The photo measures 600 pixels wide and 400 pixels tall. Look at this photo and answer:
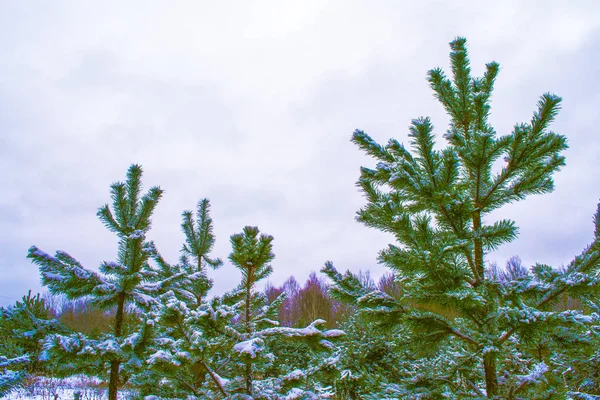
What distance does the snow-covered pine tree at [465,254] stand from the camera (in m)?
2.36

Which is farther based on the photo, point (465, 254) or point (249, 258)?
point (249, 258)

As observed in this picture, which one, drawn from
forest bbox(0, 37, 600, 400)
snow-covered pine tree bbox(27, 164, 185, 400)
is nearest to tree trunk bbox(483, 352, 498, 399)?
forest bbox(0, 37, 600, 400)

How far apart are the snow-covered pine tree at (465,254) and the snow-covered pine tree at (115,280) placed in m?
2.29

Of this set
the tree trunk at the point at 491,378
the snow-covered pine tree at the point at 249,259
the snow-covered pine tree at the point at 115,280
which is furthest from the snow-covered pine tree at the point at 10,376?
the tree trunk at the point at 491,378

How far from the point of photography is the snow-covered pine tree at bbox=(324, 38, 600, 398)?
2363 millimetres

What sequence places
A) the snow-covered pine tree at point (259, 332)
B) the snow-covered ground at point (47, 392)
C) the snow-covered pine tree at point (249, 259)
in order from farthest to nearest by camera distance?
the snow-covered ground at point (47, 392), the snow-covered pine tree at point (249, 259), the snow-covered pine tree at point (259, 332)

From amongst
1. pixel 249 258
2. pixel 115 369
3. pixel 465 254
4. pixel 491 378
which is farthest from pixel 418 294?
pixel 115 369

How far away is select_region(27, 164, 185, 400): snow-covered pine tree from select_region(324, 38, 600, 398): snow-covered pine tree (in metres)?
2.29

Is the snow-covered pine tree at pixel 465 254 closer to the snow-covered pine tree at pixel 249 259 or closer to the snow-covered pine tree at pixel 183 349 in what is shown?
the snow-covered pine tree at pixel 249 259

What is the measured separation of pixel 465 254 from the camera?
266cm

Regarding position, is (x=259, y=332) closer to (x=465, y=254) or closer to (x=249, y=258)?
(x=249, y=258)

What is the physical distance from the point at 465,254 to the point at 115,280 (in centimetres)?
370

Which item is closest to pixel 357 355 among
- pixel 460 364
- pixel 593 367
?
pixel 593 367

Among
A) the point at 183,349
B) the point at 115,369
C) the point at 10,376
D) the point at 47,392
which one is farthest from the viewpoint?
the point at 47,392
